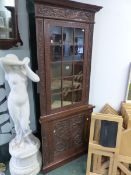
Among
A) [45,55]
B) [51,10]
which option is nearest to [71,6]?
[51,10]

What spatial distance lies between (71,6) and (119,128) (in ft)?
4.01

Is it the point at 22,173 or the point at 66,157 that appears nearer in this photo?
the point at 22,173

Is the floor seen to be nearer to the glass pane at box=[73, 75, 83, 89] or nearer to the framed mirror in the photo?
the glass pane at box=[73, 75, 83, 89]

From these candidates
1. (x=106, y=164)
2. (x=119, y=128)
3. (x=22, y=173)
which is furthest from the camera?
(x=106, y=164)

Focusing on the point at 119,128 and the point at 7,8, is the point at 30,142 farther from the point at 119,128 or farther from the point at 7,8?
the point at 7,8

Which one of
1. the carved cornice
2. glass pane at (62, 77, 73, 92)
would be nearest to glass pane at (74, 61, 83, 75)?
glass pane at (62, 77, 73, 92)

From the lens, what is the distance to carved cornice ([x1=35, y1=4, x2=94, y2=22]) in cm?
137

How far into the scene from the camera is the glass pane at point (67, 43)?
1.58 metres

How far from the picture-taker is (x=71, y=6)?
1481 millimetres

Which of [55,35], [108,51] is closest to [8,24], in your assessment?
[55,35]

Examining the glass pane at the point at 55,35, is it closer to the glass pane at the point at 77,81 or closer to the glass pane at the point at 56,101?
the glass pane at the point at 77,81

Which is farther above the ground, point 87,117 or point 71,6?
point 71,6

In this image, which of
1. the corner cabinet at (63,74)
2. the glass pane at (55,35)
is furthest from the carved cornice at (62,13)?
the glass pane at (55,35)

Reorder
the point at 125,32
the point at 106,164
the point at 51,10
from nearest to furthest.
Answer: the point at 51,10 → the point at 106,164 → the point at 125,32
